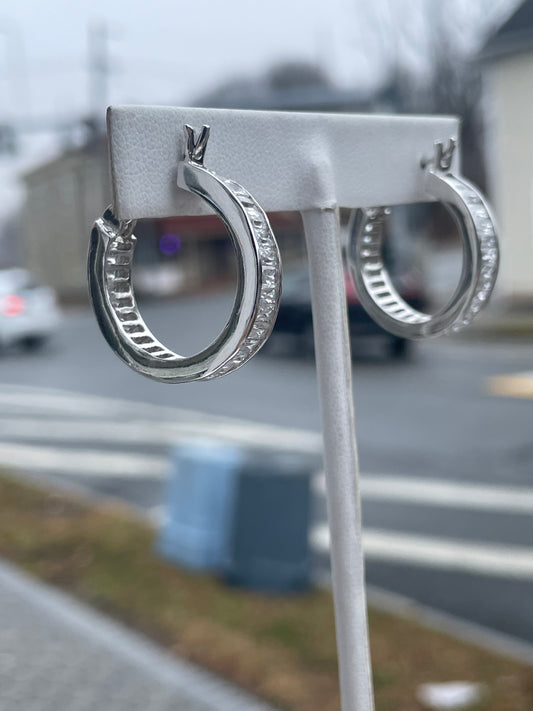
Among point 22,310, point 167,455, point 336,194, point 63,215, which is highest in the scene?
point 63,215

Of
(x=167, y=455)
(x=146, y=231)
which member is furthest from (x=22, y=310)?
(x=146, y=231)

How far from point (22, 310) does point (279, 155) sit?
17728mm

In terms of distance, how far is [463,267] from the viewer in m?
1.45

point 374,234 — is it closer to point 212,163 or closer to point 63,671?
point 212,163

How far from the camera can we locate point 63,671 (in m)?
4.23

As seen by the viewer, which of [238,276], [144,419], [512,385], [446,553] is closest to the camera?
[238,276]

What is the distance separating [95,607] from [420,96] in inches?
1331

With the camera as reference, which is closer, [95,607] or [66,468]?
[95,607]

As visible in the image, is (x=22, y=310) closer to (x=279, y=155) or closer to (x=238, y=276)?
(x=279, y=155)

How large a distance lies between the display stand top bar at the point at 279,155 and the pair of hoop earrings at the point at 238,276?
32mm

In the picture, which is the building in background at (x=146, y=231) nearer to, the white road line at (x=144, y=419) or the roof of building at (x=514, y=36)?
the roof of building at (x=514, y=36)

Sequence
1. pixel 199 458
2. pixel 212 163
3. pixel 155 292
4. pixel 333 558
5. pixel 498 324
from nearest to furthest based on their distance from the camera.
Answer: pixel 212 163 → pixel 333 558 → pixel 199 458 → pixel 498 324 → pixel 155 292

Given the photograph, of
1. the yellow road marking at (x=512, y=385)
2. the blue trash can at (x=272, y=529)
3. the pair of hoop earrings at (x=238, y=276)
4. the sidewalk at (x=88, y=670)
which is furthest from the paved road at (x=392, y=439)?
the pair of hoop earrings at (x=238, y=276)

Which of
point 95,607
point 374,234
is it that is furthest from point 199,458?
point 374,234
